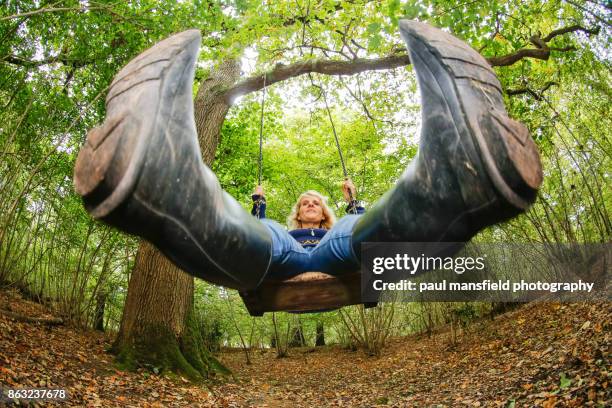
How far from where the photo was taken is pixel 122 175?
3.67ft

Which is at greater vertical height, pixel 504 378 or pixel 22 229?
pixel 22 229

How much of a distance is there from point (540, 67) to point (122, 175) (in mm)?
6422

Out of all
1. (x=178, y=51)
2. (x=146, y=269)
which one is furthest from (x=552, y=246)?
(x=178, y=51)

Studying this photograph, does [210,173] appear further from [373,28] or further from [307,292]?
[373,28]

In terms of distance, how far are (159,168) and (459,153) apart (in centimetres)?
81

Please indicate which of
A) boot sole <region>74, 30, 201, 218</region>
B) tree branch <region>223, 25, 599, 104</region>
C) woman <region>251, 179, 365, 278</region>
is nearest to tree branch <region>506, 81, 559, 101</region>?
tree branch <region>223, 25, 599, 104</region>

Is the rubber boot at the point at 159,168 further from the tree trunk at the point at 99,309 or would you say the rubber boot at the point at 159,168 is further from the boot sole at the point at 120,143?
the tree trunk at the point at 99,309

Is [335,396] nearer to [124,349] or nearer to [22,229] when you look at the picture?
[124,349]

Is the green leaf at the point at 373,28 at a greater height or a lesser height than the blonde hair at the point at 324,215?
greater

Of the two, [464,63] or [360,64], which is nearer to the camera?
[464,63]

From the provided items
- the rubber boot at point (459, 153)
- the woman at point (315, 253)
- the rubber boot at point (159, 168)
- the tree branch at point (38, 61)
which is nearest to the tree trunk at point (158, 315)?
the tree branch at point (38, 61)

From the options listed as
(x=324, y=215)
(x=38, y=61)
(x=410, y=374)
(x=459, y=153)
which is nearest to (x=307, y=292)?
(x=324, y=215)

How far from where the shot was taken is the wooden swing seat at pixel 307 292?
7.34 ft

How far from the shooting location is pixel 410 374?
8.54m
